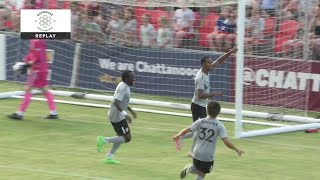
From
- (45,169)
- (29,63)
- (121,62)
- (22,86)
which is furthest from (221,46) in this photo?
(45,169)

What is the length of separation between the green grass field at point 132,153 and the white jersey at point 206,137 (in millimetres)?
1490

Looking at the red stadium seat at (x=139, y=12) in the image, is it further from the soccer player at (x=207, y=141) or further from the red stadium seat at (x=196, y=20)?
the soccer player at (x=207, y=141)

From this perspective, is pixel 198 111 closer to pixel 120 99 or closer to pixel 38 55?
pixel 120 99

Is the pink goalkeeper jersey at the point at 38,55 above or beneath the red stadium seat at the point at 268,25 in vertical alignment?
beneath

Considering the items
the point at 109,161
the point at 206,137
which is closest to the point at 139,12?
the point at 109,161

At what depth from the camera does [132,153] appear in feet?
46.8

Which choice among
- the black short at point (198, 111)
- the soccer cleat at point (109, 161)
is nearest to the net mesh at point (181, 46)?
the black short at point (198, 111)

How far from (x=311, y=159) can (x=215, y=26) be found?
563cm

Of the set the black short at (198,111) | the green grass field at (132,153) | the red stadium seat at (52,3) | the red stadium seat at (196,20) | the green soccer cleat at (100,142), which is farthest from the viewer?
the red stadium seat at (52,3)

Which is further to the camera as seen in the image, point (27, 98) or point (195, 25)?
point (195, 25)

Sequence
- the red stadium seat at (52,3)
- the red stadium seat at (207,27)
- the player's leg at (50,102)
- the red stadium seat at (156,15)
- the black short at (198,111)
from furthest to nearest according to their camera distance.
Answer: the red stadium seat at (52,3)
the red stadium seat at (156,15)
the red stadium seat at (207,27)
the player's leg at (50,102)
the black short at (198,111)

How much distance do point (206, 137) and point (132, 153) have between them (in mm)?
3608

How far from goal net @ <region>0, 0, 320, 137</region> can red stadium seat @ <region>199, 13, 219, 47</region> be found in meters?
0.02

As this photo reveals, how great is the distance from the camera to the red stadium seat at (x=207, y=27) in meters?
18.8
